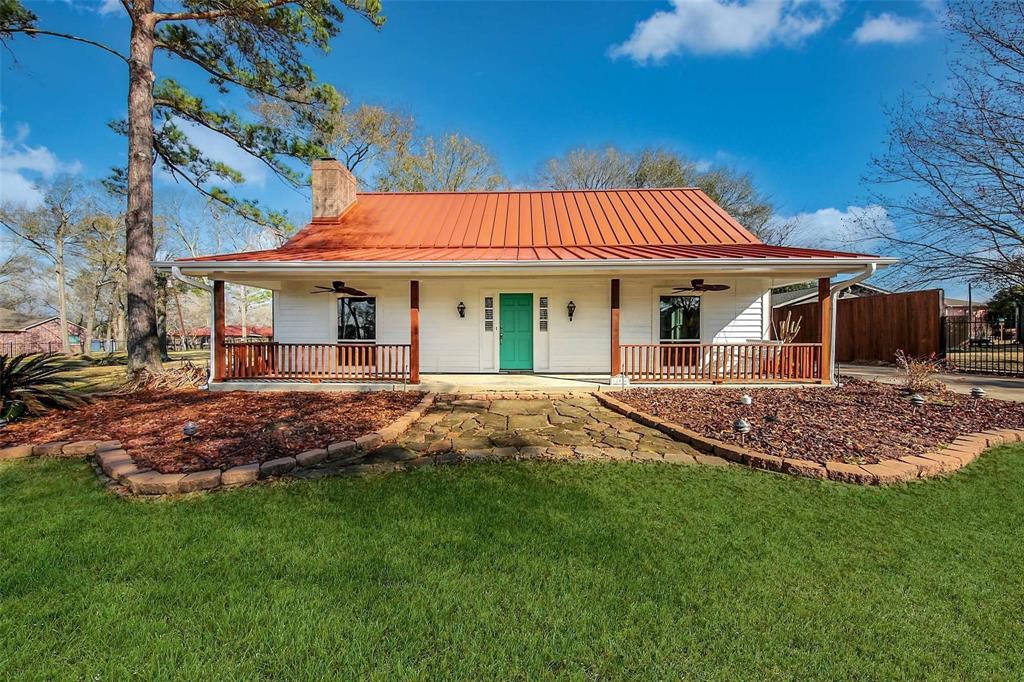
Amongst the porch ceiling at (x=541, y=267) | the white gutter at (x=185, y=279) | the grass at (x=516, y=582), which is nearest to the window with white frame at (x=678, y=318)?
the porch ceiling at (x=541, y=267)

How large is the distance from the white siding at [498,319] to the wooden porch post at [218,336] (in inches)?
68.3

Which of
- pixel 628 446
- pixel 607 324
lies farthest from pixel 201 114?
pixel 628 446

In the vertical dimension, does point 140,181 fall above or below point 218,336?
above

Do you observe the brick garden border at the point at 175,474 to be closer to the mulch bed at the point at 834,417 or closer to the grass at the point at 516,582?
the grass at the point at 516,582

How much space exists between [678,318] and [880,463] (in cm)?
639

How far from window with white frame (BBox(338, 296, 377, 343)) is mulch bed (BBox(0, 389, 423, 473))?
2958 millimetres

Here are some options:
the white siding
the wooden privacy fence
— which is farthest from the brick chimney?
the wooden privacy fence

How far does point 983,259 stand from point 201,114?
1902 centimetres

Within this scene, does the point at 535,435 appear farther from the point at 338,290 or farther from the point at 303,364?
the point at 338,290

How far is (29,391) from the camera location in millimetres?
5789

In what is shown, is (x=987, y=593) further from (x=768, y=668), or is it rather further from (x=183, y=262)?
(x=183, y=262)

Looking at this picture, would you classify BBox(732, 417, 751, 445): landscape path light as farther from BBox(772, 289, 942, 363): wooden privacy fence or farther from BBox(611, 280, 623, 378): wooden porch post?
BBox(772, 289, 942, 363): wooden privacy fence

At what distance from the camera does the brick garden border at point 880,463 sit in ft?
11.9

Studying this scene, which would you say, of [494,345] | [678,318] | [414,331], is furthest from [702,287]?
[414,331]
